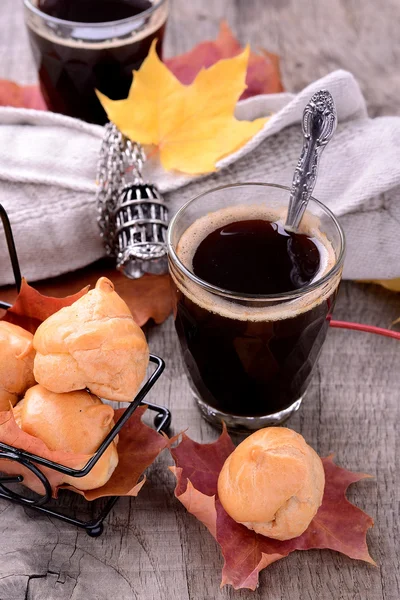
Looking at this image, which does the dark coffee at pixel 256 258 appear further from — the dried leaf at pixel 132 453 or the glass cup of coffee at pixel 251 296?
the dried leaf at pixel 132 453

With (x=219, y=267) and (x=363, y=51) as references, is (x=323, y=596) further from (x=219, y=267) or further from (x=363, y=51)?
(x=363, y=51)

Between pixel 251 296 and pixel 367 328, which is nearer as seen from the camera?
pixel 251 296

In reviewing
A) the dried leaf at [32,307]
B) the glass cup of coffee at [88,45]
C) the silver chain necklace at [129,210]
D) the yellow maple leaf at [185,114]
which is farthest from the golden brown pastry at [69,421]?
the glass cup of coffee at [88,45]

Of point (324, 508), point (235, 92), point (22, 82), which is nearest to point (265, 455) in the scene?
point (324, 508)

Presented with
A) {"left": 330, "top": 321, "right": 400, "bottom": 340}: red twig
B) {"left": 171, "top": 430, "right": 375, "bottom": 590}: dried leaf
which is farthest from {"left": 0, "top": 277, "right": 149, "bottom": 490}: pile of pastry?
{"left": 330, "top": 321, "right": 400, "bottom": 340}: red twig

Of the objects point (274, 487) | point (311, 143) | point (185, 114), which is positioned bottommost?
point (274, 487)

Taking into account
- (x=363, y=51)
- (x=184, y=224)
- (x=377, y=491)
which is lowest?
(x=377, y=491)

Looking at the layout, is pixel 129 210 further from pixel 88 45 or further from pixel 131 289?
pixel 88 45

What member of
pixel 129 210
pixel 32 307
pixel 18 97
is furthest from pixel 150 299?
pixel 18 97
